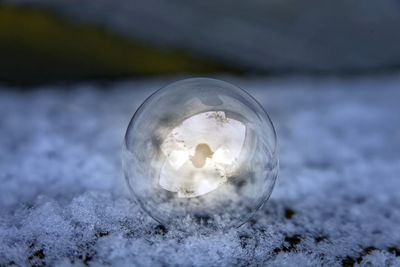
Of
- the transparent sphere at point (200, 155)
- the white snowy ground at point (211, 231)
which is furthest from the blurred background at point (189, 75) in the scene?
the transparent sphere at point (200, 155)

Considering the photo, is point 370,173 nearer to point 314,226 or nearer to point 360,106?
point 314,226

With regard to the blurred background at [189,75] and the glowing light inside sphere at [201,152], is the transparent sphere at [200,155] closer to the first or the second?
the glowing light inside sphere at [201,152]

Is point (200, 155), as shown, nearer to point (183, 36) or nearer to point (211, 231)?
point (211, 231)

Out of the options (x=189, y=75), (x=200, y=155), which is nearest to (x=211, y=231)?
(x=200, y=155)

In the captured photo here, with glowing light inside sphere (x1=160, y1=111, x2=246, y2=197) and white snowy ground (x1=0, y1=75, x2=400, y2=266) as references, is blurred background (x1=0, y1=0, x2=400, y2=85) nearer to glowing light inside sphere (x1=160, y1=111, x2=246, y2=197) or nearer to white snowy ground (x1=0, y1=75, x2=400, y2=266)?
white snowy ground (x1=0, y1=75, x2=400, y2=266)

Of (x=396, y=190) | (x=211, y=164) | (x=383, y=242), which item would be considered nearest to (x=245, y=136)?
(x=211, y=164)
